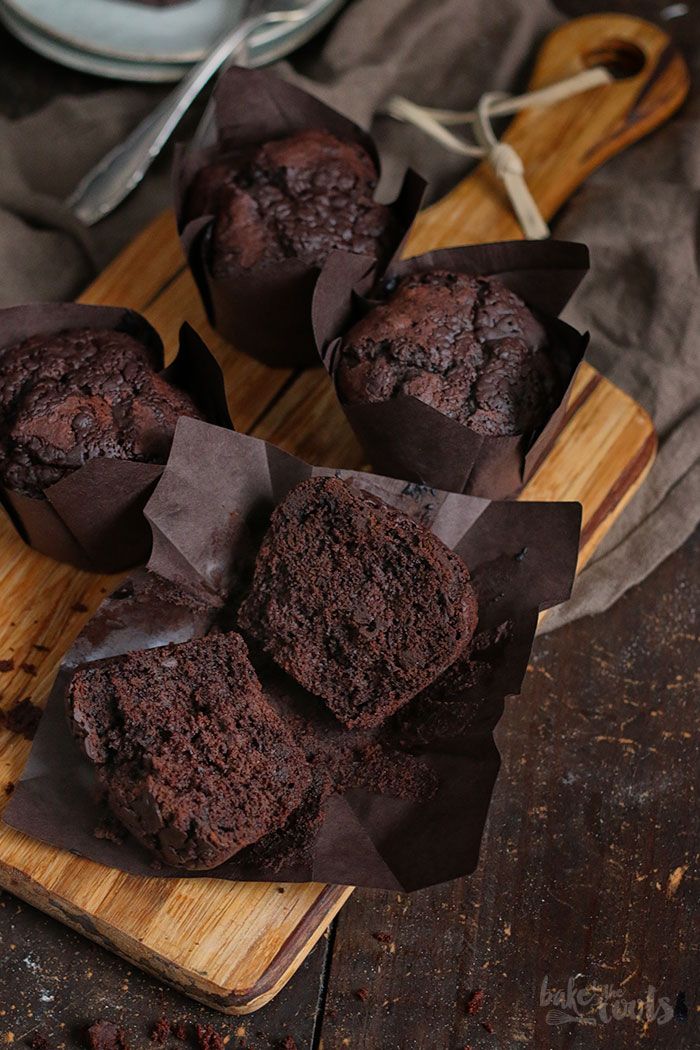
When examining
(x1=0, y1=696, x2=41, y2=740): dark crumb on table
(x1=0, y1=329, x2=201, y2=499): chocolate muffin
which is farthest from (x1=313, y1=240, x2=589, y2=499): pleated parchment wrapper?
(x1=0, y1=696, x2=41, y2=740): dark crumb on table

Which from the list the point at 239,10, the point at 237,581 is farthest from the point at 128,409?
the point at 239,10

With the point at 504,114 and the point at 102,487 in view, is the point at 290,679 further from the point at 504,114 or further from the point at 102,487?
the point at 504,114

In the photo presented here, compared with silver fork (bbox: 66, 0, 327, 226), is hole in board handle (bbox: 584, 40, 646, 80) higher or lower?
lower

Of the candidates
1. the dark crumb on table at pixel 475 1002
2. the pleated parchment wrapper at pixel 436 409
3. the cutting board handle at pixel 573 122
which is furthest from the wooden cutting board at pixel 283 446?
the dark crumb on table at pixel 475 1002

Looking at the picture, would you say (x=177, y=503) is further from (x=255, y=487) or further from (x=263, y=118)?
(x=263, y=118)

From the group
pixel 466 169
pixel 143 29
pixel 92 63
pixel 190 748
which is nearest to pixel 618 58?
pixel 466 169

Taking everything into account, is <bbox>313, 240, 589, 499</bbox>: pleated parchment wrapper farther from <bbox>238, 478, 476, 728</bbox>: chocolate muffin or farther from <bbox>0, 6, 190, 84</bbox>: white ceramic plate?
<bbox>0, 6, 190, 84</bbox>: white ceramic plate
